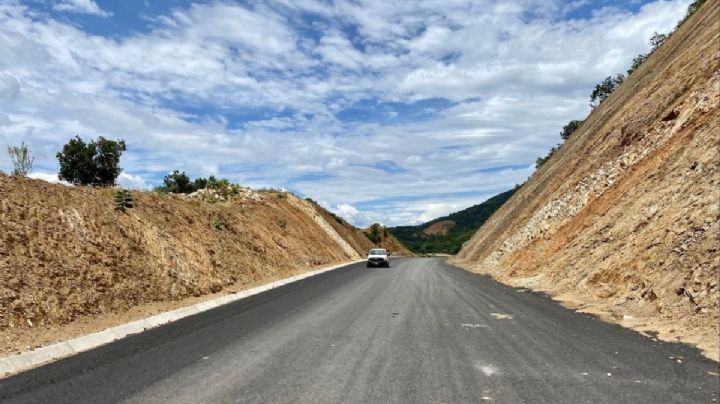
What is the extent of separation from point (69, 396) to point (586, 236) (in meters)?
19.8

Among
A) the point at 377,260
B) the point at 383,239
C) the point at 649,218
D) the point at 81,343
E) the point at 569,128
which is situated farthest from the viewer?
the point at 383,239

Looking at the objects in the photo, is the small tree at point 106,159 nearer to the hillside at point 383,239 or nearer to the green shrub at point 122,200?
the green shrub at point 122,200

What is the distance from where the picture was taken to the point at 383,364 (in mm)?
7469

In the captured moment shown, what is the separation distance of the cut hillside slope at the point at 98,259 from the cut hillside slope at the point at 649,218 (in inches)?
535

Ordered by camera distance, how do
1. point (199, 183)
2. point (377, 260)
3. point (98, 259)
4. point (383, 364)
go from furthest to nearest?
point (199, 183), point (377, 260), point (98, 259), point (383, 364)

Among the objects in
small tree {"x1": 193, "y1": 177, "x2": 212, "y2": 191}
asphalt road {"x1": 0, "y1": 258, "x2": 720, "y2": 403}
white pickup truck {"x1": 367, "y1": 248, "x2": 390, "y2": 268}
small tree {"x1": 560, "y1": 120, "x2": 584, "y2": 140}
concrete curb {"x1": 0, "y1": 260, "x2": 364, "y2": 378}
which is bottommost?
concrete curb {"x1": 0, "y1": 260, "x2": 364, "y2": 378}

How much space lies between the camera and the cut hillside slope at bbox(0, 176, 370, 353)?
1109 centimetres

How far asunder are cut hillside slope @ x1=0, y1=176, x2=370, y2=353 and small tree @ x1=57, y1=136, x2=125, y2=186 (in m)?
24.6

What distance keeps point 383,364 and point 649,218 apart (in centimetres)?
1264

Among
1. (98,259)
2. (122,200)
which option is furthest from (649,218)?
(122,200)

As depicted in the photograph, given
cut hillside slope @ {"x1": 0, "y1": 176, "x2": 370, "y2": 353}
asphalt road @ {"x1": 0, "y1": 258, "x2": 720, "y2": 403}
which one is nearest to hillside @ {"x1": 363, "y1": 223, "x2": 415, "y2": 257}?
cut hillside slope @ {"x1": 0, "y1": 176, "x2": 370, "y2": 353}

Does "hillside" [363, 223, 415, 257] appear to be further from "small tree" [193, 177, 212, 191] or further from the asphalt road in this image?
the asphalt road

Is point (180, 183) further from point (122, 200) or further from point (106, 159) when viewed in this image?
point (122, 200)

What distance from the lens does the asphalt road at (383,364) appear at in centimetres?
606
